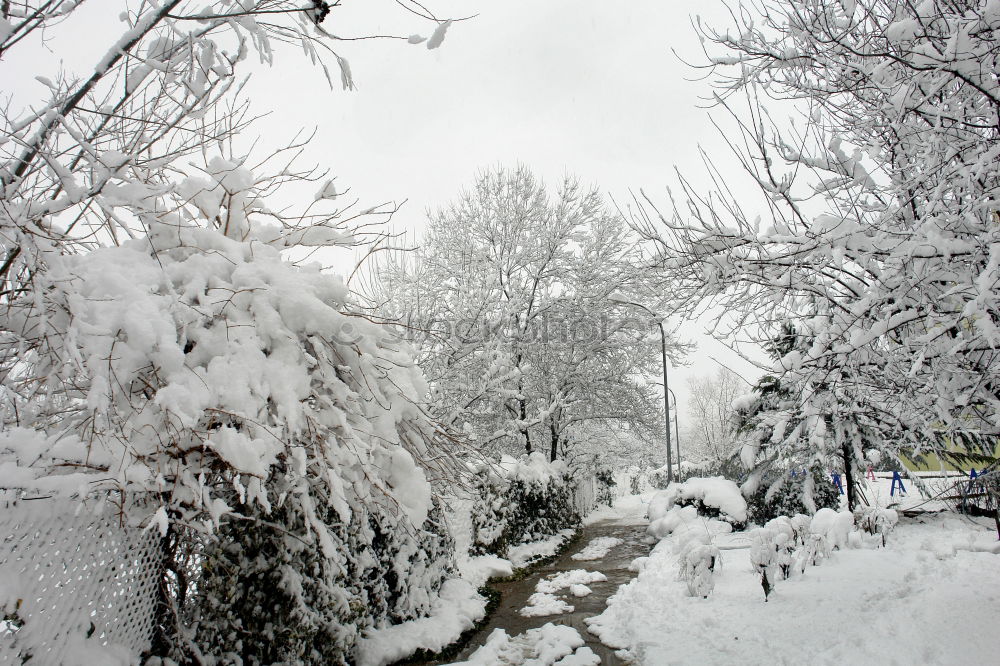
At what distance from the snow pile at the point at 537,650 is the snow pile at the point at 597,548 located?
228 inches

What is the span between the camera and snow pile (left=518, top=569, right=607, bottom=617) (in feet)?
23.9

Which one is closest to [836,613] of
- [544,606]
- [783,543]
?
[783,543]

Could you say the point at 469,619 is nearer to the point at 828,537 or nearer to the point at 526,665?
the point at 526,665

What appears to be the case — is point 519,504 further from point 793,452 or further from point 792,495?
point 792,495

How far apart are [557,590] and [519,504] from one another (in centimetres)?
385

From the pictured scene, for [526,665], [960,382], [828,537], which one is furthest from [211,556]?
[828,537]

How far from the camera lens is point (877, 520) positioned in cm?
898

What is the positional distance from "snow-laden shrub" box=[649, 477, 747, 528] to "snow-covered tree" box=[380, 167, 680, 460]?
3.87 meters

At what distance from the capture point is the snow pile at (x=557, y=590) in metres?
7.30

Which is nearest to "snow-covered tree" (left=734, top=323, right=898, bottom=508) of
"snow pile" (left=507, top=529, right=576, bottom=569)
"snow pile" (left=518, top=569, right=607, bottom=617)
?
"snow pile" (left=518, top=569, right=607, bottom=617)

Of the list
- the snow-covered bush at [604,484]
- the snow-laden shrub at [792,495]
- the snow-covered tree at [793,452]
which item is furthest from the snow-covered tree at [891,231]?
the snow-covered bush at [604,484]

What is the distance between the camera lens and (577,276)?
17766mm

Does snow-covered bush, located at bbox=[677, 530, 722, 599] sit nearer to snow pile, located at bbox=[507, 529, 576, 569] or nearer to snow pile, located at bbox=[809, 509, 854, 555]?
snow pile, located at bbox=[809, 509, 854, 555]

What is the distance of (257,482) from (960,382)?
4597mm
